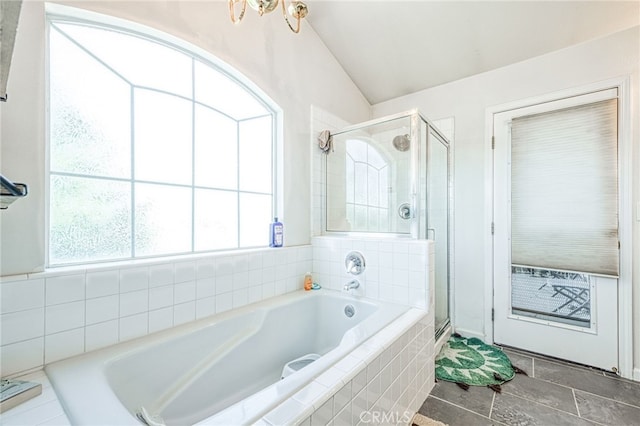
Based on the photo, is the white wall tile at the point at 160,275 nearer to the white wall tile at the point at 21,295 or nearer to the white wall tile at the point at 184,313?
the white wall tile at the point at 184,313

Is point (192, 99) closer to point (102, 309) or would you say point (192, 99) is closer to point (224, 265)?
point (224, 265)

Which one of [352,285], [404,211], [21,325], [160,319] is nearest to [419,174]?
[404,211]

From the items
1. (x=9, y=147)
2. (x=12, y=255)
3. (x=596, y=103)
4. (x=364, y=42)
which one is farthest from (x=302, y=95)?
(x=596, y=103)

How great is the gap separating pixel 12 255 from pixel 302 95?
1.97m

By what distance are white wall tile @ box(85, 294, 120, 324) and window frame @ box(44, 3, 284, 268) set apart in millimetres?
213

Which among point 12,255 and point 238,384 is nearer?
point 12,255

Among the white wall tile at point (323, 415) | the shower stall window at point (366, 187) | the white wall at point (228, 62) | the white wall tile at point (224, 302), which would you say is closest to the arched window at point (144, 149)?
the white wall at point (228, 62)

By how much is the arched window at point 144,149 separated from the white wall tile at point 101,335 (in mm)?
331

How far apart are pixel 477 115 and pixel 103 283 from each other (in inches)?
119

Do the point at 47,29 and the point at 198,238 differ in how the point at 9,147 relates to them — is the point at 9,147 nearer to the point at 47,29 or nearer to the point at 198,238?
the point at 47,29

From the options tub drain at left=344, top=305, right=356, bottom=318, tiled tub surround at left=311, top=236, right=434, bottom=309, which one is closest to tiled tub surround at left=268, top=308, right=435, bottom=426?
tiled tub surround at left=311, top=236, right=434, bottom=309

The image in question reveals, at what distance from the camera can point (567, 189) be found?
2074 mm

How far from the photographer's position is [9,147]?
3.27 ft

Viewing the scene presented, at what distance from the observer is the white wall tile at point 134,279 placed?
4.01ft
